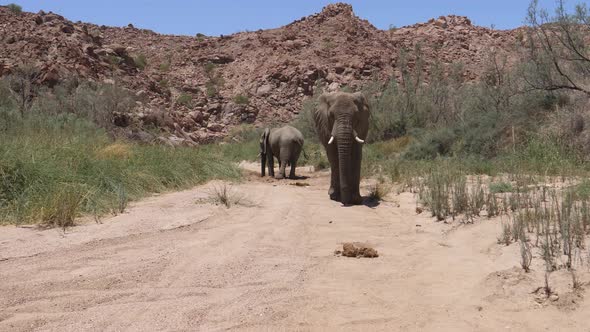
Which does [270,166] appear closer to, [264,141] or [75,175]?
[264,141]

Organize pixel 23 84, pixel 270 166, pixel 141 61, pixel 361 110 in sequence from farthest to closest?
pixel 141 61, pixel 23 84, pixel 270 166, pixel 361 110

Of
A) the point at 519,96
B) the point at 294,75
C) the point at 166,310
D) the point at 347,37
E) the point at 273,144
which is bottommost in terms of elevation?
the point at 166,310

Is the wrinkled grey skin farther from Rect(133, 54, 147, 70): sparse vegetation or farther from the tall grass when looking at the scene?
Rect(133, 54, 147, 70): sparse vegetation

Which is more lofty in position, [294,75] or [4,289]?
[294,75]

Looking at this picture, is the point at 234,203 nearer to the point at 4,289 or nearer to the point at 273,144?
the point at 4,289

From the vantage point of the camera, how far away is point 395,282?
15.4 feet

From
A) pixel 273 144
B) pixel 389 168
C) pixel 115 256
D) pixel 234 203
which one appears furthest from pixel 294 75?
pixel 115 256

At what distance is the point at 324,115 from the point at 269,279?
5775 mm

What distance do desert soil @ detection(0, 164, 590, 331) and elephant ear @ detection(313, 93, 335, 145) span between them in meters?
2.96

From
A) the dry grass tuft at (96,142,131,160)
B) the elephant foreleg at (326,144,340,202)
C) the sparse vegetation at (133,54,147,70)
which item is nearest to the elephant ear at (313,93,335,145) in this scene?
the elephant foreleg at (326,144,340,202)

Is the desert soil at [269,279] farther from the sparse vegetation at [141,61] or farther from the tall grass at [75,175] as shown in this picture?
the sparse vegetation at [141,61]

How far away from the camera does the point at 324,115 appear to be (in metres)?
10.2

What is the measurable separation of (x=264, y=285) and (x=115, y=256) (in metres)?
1.79

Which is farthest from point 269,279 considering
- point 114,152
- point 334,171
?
point 114,152
